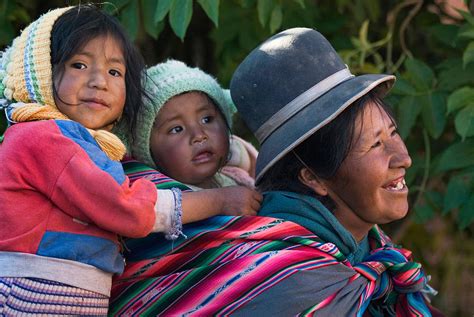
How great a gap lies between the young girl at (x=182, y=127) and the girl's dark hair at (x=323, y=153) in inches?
11.9

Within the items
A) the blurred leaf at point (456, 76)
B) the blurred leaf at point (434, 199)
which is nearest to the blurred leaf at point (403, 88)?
the blurred leaf at point (456, 76)

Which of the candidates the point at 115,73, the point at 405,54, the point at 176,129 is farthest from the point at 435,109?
the point at 115,73

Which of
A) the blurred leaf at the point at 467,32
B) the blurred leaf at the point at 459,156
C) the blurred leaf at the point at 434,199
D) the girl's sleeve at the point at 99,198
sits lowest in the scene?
the blurred leaf at the point at 434,199

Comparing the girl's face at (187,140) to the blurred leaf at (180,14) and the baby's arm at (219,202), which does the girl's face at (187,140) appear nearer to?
the blurred leaf at (180,14)

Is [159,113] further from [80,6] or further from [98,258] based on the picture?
[98,258]

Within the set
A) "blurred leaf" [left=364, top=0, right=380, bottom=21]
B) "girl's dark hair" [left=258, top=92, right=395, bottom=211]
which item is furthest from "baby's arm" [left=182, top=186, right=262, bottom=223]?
"blurred leaf" [left=364, top=0, right=380, bottom=21]

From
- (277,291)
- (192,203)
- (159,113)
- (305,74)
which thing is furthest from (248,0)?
(277,291)

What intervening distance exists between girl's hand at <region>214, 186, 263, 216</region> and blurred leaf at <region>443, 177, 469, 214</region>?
115 centimetres

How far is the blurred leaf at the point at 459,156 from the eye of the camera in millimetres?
3320

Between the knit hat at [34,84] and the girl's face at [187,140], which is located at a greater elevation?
the knit hat at [34,84]

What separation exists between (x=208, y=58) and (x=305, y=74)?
224 cm

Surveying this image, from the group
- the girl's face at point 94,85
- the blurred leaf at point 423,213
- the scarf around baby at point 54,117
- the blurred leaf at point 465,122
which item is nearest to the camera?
the scarf around baby at point 54,117

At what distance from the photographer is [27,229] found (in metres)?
2.29

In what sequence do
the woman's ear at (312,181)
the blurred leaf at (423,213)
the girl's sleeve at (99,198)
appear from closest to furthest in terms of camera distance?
the girl's sleeve at (99,198)
the woman's ear at (312,181)
the blurred leaf at (423,213)
